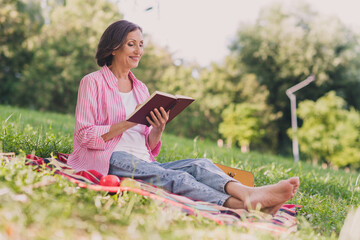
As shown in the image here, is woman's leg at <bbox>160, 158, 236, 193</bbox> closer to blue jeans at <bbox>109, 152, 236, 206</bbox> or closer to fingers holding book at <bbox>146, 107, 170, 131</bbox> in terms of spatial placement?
blue jeans at <bbox>109, 152, 236, 206</bbox>

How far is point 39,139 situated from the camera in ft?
12.3

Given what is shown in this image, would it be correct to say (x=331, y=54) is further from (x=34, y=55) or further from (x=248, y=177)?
(x=248, y=177)

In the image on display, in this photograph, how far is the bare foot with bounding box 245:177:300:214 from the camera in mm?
2381

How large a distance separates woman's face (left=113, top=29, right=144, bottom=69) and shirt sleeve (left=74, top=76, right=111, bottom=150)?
0.38 m

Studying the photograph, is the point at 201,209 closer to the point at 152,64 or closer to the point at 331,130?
the point at 152,64

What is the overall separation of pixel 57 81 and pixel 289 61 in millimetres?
15128

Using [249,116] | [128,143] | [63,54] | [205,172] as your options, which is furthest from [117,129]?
[249,116]

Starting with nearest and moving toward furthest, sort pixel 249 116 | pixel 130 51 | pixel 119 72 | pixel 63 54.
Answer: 1. pixel 130 51
2. pixel 119 72
3. pixel 63 54
4. pixel 249 116

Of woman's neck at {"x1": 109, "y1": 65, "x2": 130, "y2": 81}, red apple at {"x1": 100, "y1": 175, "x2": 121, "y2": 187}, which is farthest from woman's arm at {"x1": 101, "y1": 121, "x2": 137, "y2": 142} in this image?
woman's neck at {"x1": 109, "y1": 65, "x2": 130, "y2": 81}

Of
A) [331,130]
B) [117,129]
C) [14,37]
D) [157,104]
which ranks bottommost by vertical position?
[331,130]

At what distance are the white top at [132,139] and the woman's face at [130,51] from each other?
0.29 meters

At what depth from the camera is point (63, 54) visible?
75.9 feet

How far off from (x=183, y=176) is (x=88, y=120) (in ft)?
3.05

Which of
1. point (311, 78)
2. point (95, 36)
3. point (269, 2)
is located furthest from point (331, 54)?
point (95, 36)
